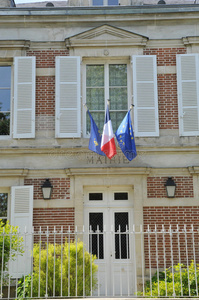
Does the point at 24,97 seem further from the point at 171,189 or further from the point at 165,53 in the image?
the point at 171,189

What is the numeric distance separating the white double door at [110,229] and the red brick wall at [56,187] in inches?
19.0

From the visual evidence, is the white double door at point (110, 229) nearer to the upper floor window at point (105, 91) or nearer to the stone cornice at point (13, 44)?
the upper floor window at point (105, 91)

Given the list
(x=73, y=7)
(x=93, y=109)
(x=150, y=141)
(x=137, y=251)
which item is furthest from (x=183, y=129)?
(x=73, y=7)

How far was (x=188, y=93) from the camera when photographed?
9.98 metres

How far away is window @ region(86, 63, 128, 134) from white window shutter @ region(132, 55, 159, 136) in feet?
1.19

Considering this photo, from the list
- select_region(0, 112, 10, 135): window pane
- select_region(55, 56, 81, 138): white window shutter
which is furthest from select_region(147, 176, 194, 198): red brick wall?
select_region(0, 112, 10, 135): window pane

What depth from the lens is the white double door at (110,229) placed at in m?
9.34

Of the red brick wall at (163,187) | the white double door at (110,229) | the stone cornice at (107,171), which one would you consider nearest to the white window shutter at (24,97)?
the stone cornice at (107,171)

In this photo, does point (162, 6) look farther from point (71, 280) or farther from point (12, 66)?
point (71, 280)

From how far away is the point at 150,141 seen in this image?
9789mm

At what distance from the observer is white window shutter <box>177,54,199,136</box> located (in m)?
9.85

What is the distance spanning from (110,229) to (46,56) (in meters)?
4.07

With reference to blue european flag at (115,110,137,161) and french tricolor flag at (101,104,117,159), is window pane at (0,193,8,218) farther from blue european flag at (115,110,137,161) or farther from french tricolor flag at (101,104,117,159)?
blue european flag at (115,110,137,161)

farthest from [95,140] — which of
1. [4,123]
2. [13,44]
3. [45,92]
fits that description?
[13,44]
